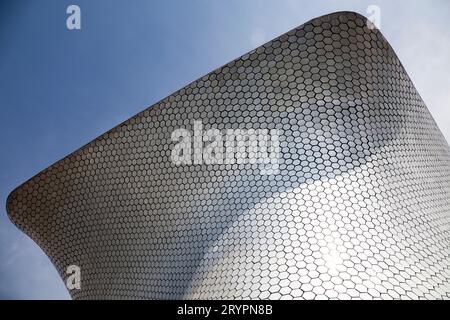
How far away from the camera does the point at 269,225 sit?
14.7 ft

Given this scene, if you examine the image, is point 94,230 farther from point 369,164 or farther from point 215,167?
point 369,164

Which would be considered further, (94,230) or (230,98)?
(94,230)

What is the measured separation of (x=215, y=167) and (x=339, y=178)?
56.8 inches

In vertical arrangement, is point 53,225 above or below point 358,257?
above

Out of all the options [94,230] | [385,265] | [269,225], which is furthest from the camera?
[94,230]

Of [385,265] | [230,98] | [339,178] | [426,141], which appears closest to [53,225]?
[230,98]

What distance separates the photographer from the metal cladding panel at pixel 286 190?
4160 mm

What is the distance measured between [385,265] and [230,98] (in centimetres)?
251

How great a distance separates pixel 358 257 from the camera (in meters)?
4.08

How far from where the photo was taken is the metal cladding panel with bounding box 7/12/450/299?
416cm

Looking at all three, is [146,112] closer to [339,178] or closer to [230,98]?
[230,98]

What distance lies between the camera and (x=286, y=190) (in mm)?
4699
